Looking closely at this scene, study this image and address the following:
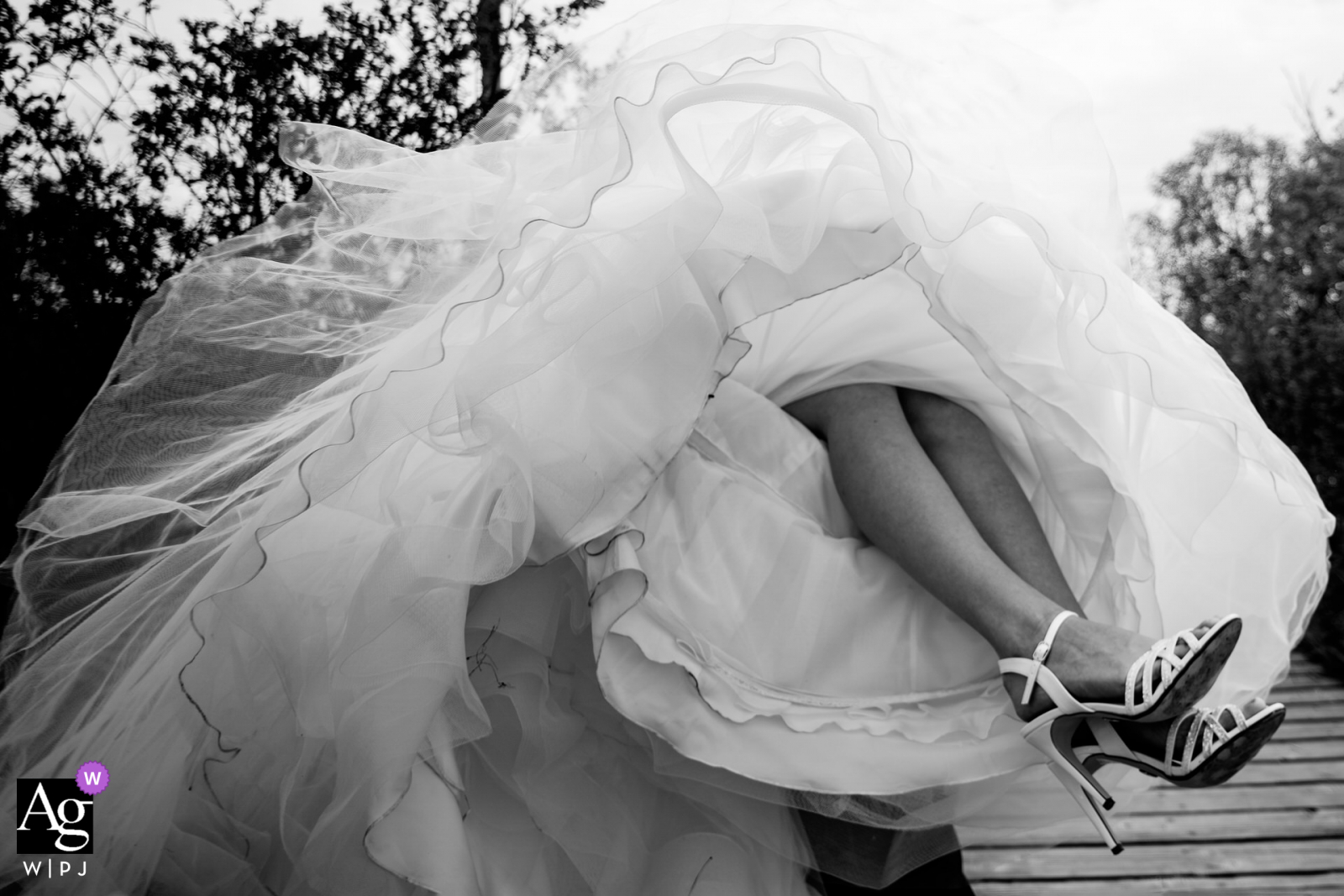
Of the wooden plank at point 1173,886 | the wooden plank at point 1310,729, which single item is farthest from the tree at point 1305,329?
the wooden plank at point 1173,886

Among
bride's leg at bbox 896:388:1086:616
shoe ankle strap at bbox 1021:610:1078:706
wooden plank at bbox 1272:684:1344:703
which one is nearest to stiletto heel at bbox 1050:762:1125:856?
shoe ankle strap at bbox 1021:610:1078:706

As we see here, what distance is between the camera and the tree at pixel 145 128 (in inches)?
64.3

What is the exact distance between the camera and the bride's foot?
107 cm

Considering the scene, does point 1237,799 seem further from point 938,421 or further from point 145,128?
point 145,128

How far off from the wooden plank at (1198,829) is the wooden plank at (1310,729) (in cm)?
54

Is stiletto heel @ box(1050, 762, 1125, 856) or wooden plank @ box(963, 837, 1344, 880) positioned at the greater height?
stiletto heel @ box(1050, 762, 1125, 856)

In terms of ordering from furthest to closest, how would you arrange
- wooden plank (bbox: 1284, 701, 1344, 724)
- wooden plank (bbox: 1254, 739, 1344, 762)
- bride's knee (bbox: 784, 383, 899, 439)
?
1. wooden plank (bbox: 1284, 701, 1344, 724)
2. wooden plank (bbox: 1254, 739, 1344, 762)
3. bride's knee (bbox: 784, 383, 899, 439)

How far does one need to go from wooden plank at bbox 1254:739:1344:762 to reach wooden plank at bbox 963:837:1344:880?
1.77 ft

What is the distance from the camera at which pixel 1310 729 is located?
105 inches

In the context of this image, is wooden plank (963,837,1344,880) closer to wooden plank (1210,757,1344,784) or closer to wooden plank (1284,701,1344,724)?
wooden plank (1210,757,1344,784)

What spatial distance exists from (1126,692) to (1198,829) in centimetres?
130

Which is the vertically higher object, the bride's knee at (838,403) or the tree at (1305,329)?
the bride's knee at (838,403)

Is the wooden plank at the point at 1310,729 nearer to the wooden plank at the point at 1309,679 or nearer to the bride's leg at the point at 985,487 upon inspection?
the wooden plank at the point at 1309,679

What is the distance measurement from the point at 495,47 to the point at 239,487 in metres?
1.32
